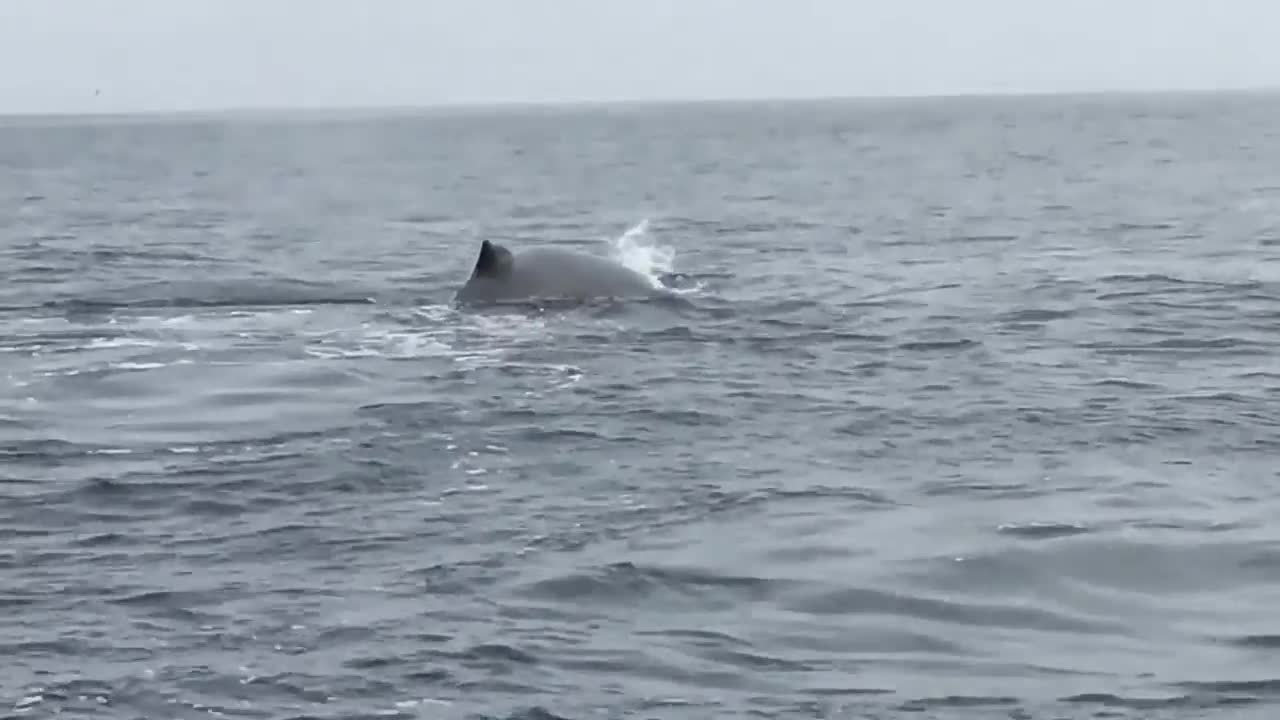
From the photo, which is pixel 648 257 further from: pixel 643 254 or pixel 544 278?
pixel 544 278

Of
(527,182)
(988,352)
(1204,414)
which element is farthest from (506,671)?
(527,182)

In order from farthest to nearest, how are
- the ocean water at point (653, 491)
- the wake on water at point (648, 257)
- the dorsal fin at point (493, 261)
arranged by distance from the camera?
the wake on water at point (648, 257), the dorsal fin at point (493, 261), the ocean water at point (653, 491)

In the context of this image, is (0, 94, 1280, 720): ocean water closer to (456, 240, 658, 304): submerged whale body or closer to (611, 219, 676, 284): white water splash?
(611, 219, 676, 284): white water splash

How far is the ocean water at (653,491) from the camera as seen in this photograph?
11055mm

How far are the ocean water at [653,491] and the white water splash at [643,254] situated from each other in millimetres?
288

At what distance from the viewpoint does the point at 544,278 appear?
1013 inches

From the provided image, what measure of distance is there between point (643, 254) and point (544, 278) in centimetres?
1066

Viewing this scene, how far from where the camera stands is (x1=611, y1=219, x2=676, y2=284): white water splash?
A: 33.0 m

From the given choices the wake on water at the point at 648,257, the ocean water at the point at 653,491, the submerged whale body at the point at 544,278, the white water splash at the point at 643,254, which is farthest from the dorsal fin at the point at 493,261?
the white water splash at the point at 643,254

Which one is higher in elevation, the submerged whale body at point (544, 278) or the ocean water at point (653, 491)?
the submerged whale body at point (544, 278)

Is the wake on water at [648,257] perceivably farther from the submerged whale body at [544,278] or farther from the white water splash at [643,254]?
the submerged whale body at [544,278]

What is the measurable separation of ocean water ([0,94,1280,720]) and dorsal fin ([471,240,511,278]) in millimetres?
617

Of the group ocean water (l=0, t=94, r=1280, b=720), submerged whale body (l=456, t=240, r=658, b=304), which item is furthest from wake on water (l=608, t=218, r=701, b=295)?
submerged whale body (l=456, t=240, r=658, b=304)

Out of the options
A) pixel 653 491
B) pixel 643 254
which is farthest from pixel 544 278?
pixel 643 254
